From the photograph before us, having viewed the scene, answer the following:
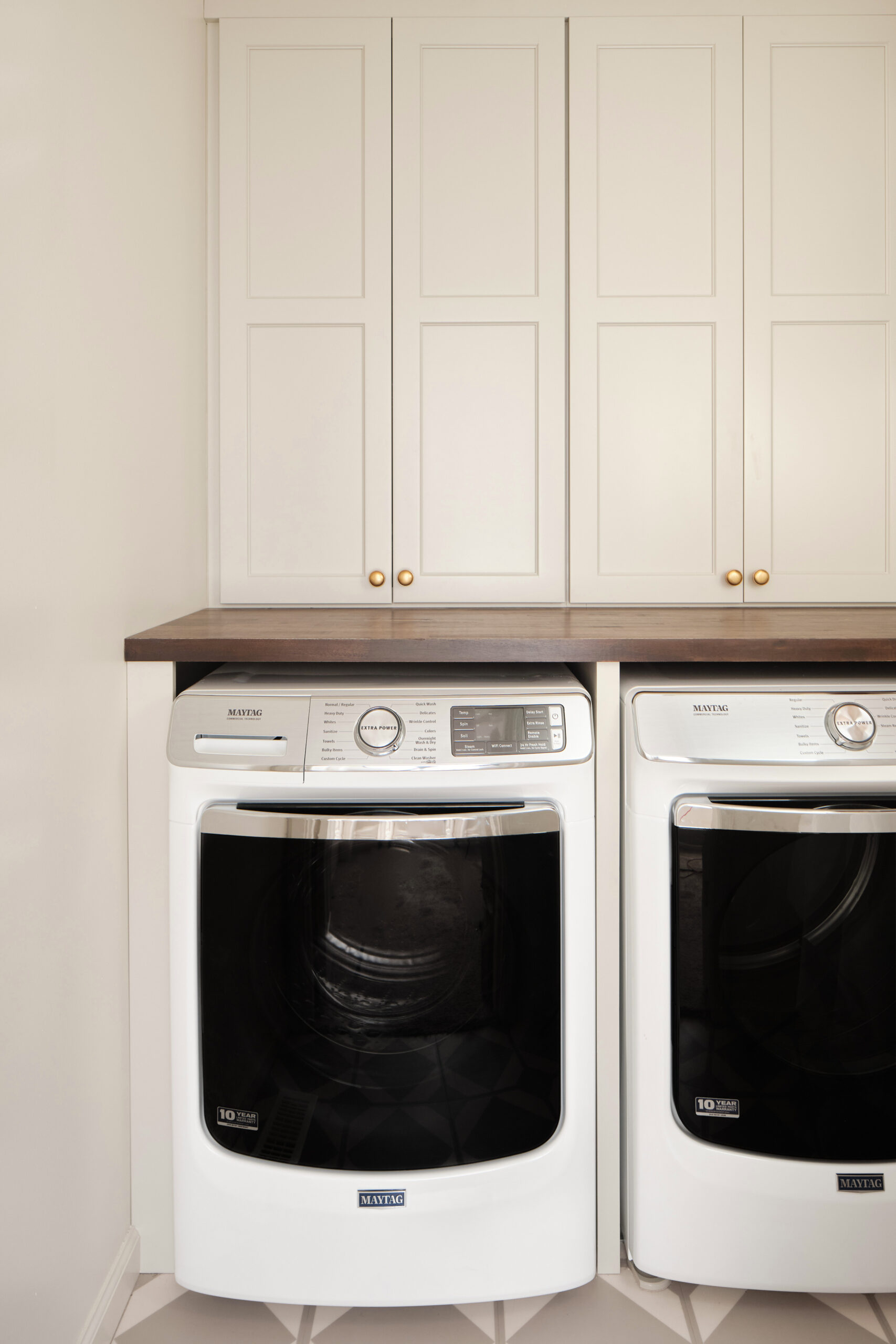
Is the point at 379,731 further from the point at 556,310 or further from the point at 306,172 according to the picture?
the point at 306,172

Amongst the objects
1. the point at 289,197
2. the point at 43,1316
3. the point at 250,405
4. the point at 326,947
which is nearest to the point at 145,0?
the point at 289,197

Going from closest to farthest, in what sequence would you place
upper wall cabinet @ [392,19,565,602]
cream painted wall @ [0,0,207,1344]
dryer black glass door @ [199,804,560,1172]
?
cream painted wall @ [0,0,207,1344] < dryer black glass door @ [199,804,560,1172] < upper wall cabinet @ [392,19,565,602]

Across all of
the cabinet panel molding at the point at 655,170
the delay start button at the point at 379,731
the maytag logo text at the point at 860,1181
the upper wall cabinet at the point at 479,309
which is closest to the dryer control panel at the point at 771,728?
the delay start button at the point at 379,731

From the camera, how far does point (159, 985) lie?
1255 mm

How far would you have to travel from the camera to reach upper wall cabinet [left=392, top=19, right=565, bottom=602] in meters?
1.75

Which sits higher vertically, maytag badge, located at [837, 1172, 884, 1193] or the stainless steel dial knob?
the stainless steel dial knob

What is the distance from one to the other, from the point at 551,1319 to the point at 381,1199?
34 cm

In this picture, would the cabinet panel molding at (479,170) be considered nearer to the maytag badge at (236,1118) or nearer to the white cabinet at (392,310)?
the white cabinet at (392,310)

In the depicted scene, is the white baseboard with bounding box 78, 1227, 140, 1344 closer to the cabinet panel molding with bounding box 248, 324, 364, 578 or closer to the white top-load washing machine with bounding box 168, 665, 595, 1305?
the white top-load washing machine with bounding box 168, 665, 595, 1305

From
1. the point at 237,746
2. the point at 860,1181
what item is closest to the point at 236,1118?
the point at 237,746

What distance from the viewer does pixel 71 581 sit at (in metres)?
1.08

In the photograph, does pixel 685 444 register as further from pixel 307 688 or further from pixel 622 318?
pixel 307 688

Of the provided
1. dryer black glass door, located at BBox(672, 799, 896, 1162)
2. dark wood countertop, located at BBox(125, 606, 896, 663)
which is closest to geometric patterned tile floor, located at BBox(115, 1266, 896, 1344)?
dryer black glass door, located at BBox(672, 799, 896, 1162)

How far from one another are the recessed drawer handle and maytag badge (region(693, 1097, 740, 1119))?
2.56 feet
